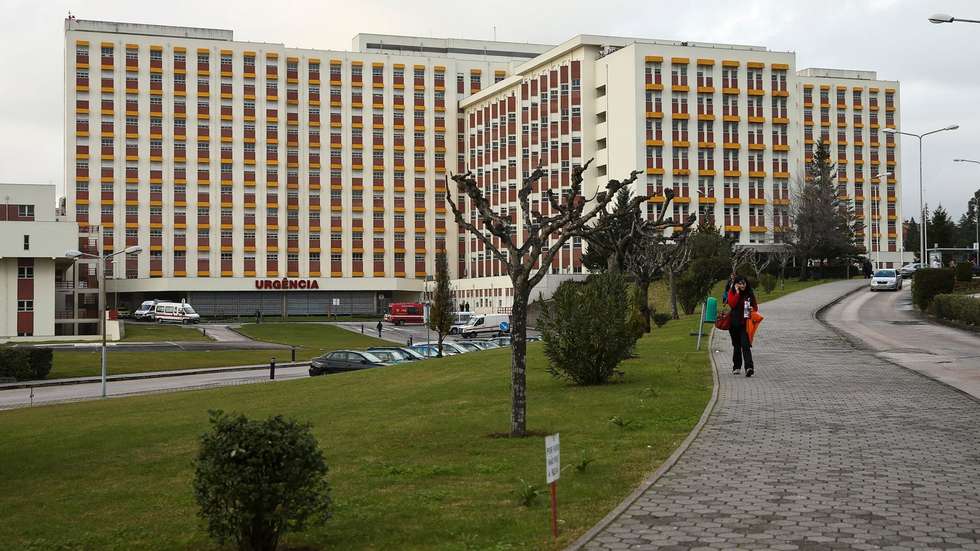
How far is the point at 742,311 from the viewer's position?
19.8m

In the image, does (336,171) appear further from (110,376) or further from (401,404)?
(401,404)

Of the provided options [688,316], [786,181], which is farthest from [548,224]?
Result: [786,181]

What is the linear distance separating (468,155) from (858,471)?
102m

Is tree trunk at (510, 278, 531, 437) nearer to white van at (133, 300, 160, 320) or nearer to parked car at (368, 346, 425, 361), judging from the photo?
parked car at (368, 346, 425, 361)

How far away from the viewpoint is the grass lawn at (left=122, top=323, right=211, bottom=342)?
7225cm

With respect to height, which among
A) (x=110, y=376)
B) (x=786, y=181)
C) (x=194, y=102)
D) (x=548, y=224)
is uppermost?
(x=194, y=102)

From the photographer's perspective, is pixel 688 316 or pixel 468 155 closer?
pixel 688 316

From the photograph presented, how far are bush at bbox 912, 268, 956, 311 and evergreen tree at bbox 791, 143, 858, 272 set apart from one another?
3393 cm

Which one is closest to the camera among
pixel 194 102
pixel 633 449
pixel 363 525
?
pixel 363 525

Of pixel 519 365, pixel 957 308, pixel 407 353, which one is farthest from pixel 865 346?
pixel 407 353

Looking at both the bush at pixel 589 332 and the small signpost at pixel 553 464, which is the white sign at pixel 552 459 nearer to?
the small signpost at pixel 553 464

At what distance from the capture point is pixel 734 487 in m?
10.0

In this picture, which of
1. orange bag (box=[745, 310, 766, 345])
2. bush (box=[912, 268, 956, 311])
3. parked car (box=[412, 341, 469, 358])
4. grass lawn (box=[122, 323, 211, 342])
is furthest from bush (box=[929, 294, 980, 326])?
grass lawn (box=[122, 323, 211, 342])

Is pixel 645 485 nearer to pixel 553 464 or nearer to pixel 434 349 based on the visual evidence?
pixel 553 464
